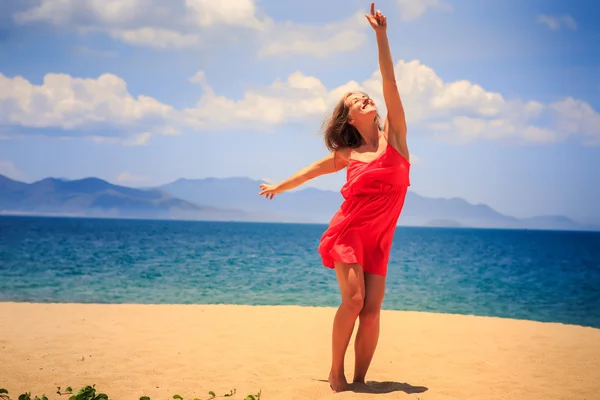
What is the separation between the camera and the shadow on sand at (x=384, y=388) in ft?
15.2

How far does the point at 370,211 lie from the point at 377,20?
1.39 metres

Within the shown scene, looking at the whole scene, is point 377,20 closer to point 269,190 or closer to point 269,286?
point 269,190

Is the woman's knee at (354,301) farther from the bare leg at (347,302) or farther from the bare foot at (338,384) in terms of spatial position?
the bare foot at (338,384)

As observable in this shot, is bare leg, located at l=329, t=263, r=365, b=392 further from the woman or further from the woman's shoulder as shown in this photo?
the woman's shoulder

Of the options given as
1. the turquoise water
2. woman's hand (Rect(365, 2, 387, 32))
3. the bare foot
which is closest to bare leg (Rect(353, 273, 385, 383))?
the bare foot

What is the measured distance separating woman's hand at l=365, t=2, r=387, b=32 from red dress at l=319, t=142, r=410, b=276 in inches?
33.7

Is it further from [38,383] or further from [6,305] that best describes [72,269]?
[38,383]

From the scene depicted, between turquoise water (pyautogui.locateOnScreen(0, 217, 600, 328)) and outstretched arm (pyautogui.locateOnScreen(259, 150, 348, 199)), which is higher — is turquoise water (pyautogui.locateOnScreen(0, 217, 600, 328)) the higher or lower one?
the lower one

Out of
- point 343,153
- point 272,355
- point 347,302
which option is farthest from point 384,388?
point 343,153

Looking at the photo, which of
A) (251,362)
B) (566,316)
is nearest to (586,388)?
(251,362)

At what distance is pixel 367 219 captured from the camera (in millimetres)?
4527

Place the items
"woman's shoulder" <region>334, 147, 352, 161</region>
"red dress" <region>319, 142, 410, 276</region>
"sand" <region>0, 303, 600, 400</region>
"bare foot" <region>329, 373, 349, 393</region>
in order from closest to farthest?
"red dress" <region>319, 142, 410, 276</region> < "bare foot" <region>329, 373, 349, 393</region> < "woman's shoulder" <region>334, 147, 352, 161</region> < "sand" <region>0, 303, 600, 400</region>

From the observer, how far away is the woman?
4.45 m

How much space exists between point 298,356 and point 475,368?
5.84 ft
